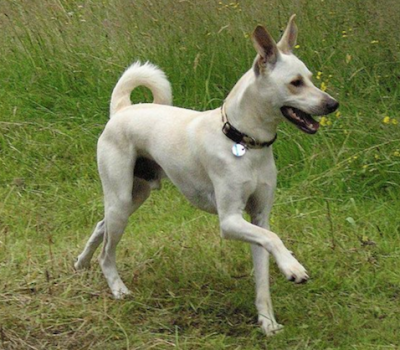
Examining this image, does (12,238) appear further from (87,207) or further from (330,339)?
(330,339)

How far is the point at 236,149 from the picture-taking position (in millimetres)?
4586

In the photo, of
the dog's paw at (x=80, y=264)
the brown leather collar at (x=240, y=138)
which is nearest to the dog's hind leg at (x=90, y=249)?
the dog's paw at (x=80, y=264)

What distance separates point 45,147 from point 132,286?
2263mm

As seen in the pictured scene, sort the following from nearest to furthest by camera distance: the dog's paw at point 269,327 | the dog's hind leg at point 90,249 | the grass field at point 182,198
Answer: the dog's paw at point 269,327 < the grass field at point 182,198 < the dog's hind leg at point 90,249

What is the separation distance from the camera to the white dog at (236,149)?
4.55 meters

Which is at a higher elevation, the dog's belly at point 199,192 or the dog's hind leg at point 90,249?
the dog's belly at point 199,192

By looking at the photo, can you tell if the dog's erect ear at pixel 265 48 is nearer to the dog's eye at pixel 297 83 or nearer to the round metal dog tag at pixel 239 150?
the dog's eye at pixel 297 83

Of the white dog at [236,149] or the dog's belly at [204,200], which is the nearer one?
the white dog at [236,149]

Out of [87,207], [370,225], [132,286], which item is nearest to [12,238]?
[87,207]

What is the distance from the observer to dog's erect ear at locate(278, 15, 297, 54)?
477cm

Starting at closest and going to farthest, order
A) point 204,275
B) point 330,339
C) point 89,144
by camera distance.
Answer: point 330,339 < point 204,275 < point 89,144

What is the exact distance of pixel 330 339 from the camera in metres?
4.58

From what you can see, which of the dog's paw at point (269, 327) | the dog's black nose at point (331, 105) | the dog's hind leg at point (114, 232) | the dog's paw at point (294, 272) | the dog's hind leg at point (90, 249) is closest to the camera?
the dog's paw at point (294, 272)

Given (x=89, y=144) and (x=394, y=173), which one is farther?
(x=89, y=144)
